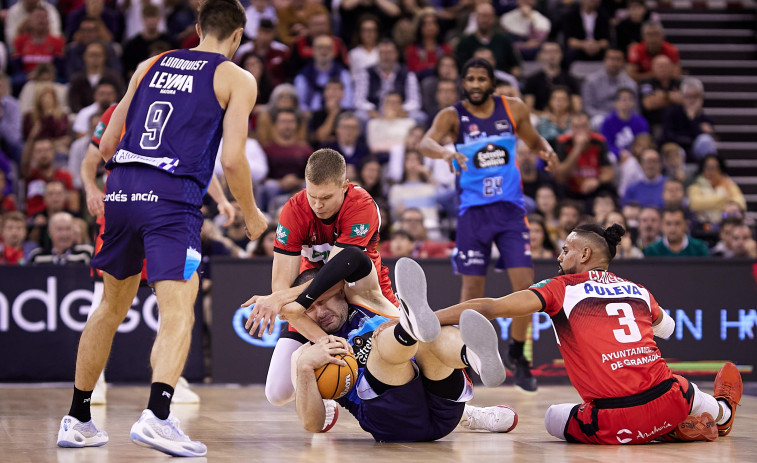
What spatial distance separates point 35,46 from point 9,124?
1506 mm

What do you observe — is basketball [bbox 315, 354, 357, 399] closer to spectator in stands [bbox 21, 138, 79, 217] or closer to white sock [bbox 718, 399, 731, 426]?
white sock [bbox 718, 399, 731, 426]

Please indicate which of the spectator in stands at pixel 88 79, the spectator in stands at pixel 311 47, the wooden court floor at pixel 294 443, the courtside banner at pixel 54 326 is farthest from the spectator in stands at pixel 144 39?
the wooden court floor at pixel 294 443

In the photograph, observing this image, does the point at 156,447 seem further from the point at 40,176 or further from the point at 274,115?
the point at 274,115

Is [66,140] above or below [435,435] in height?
above

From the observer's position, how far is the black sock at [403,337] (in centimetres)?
470

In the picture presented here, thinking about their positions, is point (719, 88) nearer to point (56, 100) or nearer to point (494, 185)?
point (494, 185)

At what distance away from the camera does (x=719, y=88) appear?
611 inches

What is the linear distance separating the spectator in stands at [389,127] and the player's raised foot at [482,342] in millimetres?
7944

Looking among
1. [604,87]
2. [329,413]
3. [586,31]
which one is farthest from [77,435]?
[586,31]

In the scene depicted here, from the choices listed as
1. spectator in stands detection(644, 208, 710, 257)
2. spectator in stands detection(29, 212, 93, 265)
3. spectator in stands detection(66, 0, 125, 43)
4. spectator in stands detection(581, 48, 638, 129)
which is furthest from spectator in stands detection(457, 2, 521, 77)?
spectator in stands detection(29, 212, 93, 265)

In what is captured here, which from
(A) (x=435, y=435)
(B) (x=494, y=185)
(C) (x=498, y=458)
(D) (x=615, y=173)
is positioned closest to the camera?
(C) (x=498, y=458)

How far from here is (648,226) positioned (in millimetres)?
10961

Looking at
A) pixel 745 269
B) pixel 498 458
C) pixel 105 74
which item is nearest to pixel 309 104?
pixel 105 74

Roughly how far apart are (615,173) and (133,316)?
265 inches
